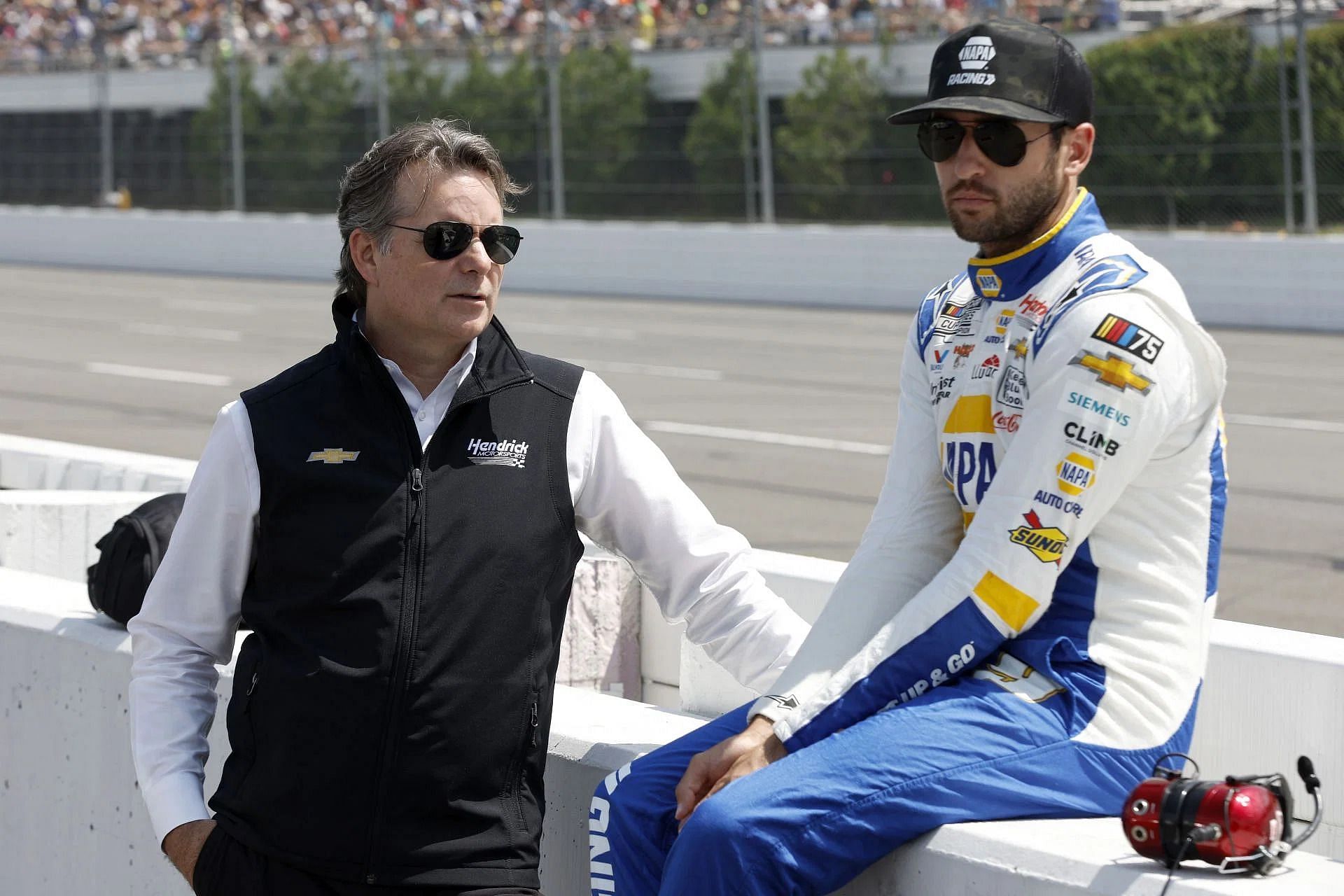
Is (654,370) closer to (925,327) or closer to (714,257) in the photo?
(714,257)

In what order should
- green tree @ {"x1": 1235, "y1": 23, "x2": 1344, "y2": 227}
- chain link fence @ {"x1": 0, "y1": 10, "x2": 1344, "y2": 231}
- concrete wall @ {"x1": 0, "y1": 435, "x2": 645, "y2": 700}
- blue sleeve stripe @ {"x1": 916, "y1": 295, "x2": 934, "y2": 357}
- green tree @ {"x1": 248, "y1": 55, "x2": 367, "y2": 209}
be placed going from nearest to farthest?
blue sleeve stripe @ {"x1": 916, "y1": 295, "x2": 934, "y2": 357}, concrete wall @ {"x1": 0, "y1": 435, "x2": 645, "y2": 700}, green tree @ {"x1": 1235, "y1": 23, "x2": 1344, "y2": 227}, chain link fence @ {"x1": 0, "y1": 10, "x2": 1344, "y2": 231}, green tree @ {"x1": 248, "y1": 55, "x2": 367, "y2": 209}

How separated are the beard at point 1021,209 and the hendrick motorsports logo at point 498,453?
0.75m

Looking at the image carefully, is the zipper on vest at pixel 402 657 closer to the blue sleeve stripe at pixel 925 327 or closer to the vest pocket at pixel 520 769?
the vest pocket at pixel 520 769

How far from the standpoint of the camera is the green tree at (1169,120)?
17.4 metres

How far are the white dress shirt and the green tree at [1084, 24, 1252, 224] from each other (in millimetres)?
14831

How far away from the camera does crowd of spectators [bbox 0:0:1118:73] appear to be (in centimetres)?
2162

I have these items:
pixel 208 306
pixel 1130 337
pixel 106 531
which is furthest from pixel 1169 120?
pixel 1130 337

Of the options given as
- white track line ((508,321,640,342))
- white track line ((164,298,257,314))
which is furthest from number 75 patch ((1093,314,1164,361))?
white track line ((164,298,257,314))

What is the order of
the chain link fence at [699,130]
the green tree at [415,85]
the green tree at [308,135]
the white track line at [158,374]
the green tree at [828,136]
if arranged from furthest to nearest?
1. the green tree at [308,135]
2. the green tree at [415,85]
3. the green tree at [828,136]
4. the chain link fence at [699,130]
5. the white track line at [158,374]

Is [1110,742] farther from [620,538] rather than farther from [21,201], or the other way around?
[21,201]

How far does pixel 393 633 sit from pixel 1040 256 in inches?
44.5

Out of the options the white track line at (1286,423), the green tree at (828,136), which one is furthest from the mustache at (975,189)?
the green tree at (828,136)

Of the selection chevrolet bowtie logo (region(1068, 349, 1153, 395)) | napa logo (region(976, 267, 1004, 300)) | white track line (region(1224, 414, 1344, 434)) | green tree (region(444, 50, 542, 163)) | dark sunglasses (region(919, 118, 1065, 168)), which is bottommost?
white track line (region(1224, 414, 1344, 434))

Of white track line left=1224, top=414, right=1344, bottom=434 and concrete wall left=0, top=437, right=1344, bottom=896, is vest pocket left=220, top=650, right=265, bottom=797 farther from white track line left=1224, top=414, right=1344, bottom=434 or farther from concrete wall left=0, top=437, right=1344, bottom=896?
white track line left=1224, top=414, right=1344, bottom=434
